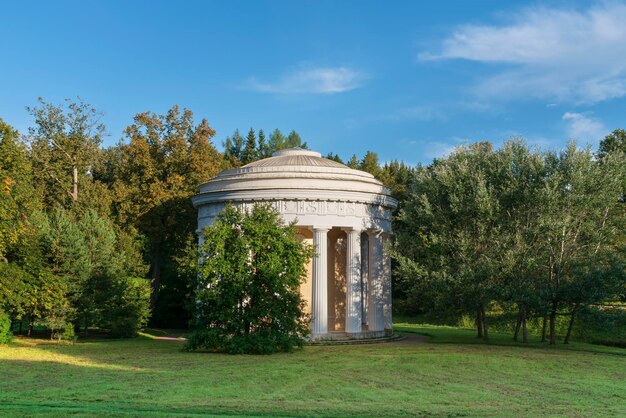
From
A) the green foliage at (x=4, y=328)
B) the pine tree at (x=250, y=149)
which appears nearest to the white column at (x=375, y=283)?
the green foliage at (x=4, y=328)

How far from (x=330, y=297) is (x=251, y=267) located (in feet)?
39.9

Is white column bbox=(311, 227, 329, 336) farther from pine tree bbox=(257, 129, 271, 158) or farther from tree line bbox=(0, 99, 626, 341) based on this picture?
pine tree bbox=(257, 129, 271, 158)

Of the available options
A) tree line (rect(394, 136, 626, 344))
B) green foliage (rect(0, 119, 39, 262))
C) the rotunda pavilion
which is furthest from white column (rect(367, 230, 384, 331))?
green foliage (rect(0, 119, 39, 262))

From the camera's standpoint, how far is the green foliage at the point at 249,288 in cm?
2772

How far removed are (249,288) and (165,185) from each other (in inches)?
931

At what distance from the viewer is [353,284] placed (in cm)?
3475

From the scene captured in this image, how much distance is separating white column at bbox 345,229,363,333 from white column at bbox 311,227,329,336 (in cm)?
156

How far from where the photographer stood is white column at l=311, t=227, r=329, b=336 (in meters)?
33.4

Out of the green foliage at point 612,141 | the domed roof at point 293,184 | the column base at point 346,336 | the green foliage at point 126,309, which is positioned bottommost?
the column base at point 346,336

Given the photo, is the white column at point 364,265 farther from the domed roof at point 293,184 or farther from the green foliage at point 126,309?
the green foliage at point 126,309

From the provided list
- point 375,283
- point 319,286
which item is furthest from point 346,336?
point 375,283

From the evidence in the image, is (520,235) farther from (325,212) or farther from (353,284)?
(325,212)

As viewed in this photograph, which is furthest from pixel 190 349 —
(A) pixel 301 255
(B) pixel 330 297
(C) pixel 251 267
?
(B) pixel 330 297

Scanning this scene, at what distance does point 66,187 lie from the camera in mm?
49750
